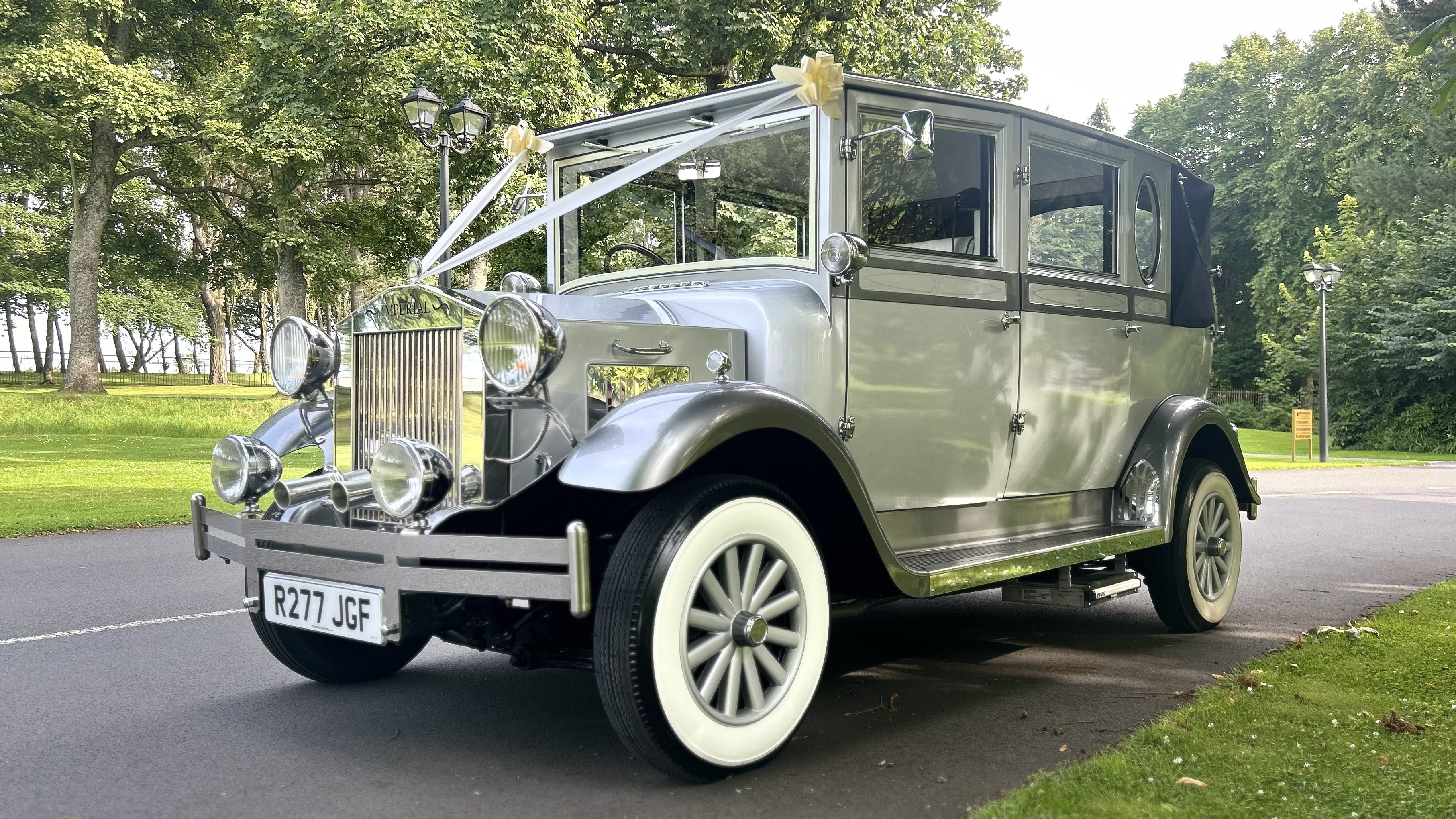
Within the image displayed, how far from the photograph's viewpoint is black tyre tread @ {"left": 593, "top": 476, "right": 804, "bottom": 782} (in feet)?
10.4

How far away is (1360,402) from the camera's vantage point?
3375cm

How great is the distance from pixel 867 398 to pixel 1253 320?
4825 cm

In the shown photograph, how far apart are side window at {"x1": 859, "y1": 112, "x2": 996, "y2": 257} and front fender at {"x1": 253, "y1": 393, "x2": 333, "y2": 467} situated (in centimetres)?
221

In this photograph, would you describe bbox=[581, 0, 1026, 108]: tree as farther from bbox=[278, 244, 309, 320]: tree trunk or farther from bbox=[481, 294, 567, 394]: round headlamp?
bbox=[481, 294, 567, 394]: round headlamp

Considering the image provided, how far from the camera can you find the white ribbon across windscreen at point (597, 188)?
4277mm

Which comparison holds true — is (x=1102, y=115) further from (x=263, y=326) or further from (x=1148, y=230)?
(x=1148, y=230)

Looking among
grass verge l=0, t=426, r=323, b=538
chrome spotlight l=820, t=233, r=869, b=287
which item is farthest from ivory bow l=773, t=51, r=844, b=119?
grass verge l=0, t=426, r=323, b=538

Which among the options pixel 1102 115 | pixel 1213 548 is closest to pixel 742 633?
pixel 1213 548

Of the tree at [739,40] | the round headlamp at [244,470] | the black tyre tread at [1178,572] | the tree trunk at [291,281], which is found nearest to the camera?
the round headlamp at [244,470]

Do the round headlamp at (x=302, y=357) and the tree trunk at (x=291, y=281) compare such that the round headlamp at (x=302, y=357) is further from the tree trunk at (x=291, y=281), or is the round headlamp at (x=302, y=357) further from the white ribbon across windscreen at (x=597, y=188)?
the tree trunk at (x=291, y=281)

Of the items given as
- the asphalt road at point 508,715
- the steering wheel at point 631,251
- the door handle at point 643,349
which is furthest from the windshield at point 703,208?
the asphalt road at point 508,715

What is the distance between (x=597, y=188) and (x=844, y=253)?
1.11 m

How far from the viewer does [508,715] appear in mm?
4191

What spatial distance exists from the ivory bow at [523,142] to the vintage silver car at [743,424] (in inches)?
4.3
